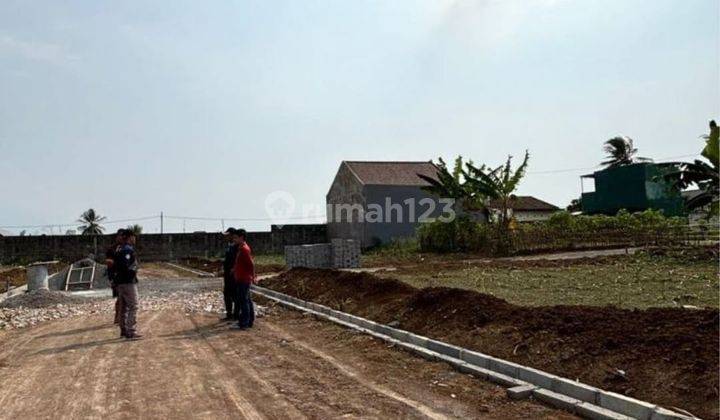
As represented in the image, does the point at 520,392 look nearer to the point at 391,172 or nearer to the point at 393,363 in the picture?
the point at 393,363

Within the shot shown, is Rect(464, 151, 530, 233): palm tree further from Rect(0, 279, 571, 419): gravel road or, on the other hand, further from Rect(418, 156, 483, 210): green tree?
Rect(0, 279, 571, 419): gravel road

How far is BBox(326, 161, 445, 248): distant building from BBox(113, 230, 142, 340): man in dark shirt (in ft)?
107

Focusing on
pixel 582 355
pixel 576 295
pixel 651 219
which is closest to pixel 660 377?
pixel 582 355

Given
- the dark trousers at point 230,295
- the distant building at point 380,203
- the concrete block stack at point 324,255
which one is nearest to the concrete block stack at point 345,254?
the concrete block stack at point 324,255

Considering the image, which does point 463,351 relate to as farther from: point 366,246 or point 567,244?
point 366,246

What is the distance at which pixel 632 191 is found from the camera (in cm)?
4988

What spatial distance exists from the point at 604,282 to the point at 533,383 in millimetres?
8506

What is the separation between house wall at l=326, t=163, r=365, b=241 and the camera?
44.5 m

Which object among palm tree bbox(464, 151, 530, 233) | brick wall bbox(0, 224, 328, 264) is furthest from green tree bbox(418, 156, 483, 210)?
brick wall bbox(0, 224, 328, 264)

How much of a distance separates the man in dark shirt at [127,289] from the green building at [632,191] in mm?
45498

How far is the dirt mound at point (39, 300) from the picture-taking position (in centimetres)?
1556

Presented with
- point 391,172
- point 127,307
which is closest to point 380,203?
point 391,172

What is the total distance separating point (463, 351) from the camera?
25.1 ft

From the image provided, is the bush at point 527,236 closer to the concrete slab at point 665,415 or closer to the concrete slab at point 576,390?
the concrete slab at point 576,390
